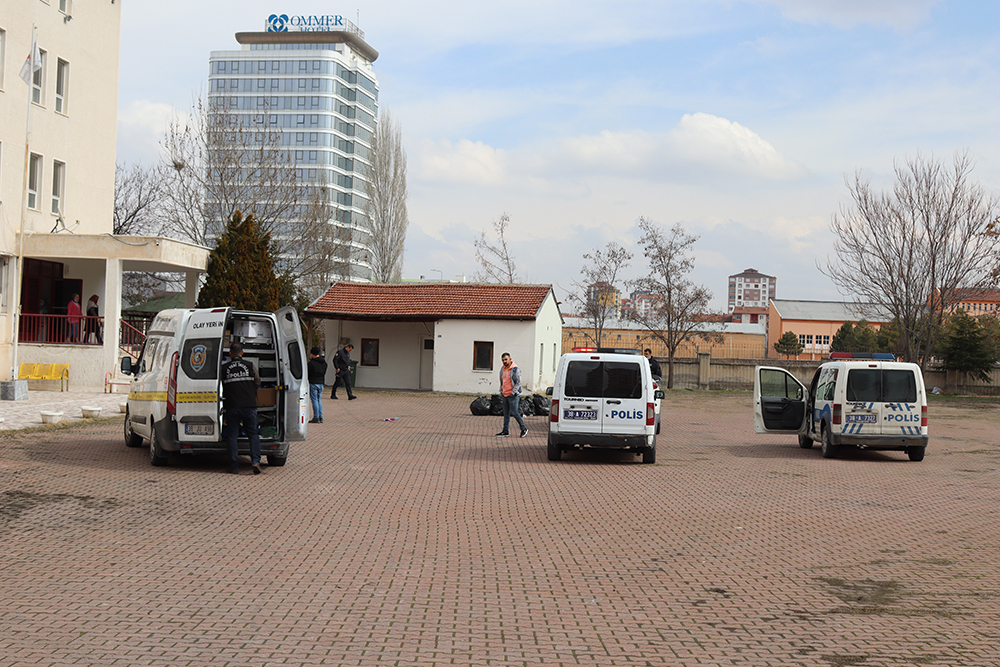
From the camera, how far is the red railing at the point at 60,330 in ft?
86.8

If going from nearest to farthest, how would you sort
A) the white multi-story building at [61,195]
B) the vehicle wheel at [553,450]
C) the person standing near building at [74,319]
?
the vehicle wheel at [553,450]
the white multi-story building at [61,195]
the person standing near building at [74,319]

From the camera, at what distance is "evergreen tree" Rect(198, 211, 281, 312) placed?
95.6ft

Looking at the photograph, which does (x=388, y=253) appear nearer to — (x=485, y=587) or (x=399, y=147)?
(x=399, y=147)

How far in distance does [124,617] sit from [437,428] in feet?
48.0

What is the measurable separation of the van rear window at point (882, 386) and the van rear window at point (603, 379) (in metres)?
4.34

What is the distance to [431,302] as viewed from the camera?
35.8m

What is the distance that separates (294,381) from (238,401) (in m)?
0.99

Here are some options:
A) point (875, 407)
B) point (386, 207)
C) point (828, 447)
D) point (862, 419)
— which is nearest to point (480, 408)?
point (828, 447)

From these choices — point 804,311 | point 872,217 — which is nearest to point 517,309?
point 872,217

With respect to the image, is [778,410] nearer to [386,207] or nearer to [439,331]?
[439,331]

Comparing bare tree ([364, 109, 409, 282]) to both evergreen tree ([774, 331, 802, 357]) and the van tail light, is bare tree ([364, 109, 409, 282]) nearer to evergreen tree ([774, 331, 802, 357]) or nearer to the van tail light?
evergreen tree ([774, 331, 802, 357])

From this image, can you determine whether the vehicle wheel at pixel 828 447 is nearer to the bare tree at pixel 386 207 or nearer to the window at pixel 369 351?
the window at pixel 369 351

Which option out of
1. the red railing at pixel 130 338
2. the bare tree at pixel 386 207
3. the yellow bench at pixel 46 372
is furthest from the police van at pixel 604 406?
the bare tree at pixel 386 207

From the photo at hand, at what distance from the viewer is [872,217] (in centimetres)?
4216
